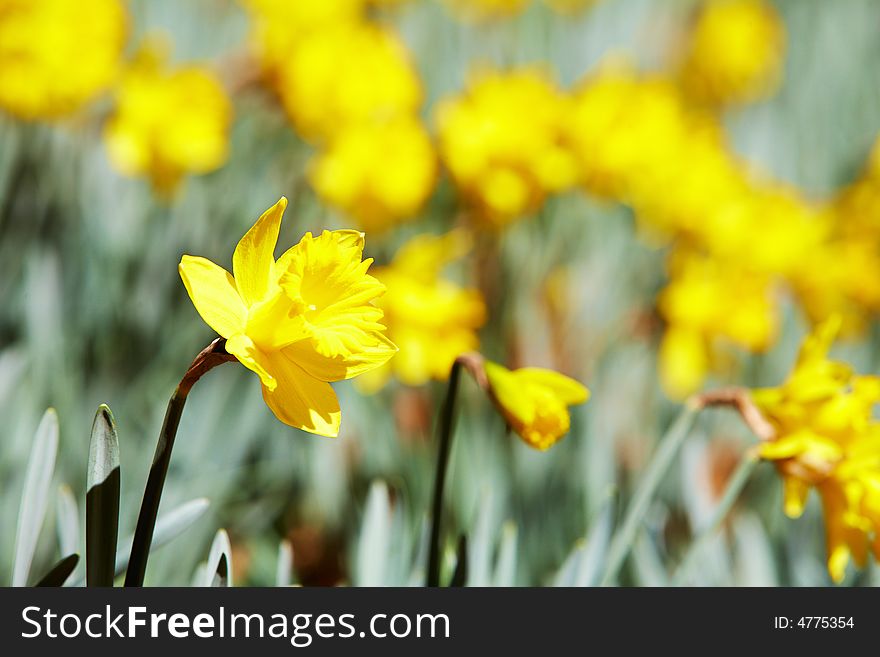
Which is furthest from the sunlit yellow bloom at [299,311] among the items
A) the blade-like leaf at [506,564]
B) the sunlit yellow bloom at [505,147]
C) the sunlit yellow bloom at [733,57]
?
the sunlit yellow bloom at [733,57]

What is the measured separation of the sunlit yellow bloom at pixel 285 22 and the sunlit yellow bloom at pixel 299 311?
117 cm

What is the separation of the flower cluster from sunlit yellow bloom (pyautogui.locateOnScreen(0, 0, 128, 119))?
14.3 inches

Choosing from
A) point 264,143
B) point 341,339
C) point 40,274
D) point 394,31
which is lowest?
point 341,339

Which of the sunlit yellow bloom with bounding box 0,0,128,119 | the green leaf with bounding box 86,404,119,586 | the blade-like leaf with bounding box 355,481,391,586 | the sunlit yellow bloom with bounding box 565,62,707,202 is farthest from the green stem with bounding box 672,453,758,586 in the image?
the sunlit yellow bloom with bounding box 0,0,128,119

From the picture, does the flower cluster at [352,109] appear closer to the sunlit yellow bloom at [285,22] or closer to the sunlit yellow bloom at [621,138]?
the sunlit yellow bloom at [285,22]

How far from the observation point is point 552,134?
160 centimetres

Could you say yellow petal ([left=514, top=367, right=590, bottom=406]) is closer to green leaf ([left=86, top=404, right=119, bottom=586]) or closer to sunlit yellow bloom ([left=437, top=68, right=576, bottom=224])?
green leaf ([left=86, top=404, right=119, bottom=586])

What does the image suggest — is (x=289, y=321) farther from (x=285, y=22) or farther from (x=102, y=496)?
(x=285, y=22)

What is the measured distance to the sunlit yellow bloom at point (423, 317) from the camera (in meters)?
1.19

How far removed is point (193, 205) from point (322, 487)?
0.64 m

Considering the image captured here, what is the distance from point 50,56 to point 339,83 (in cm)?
50

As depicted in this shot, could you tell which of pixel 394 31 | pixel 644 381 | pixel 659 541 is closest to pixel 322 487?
pixel 659 541
